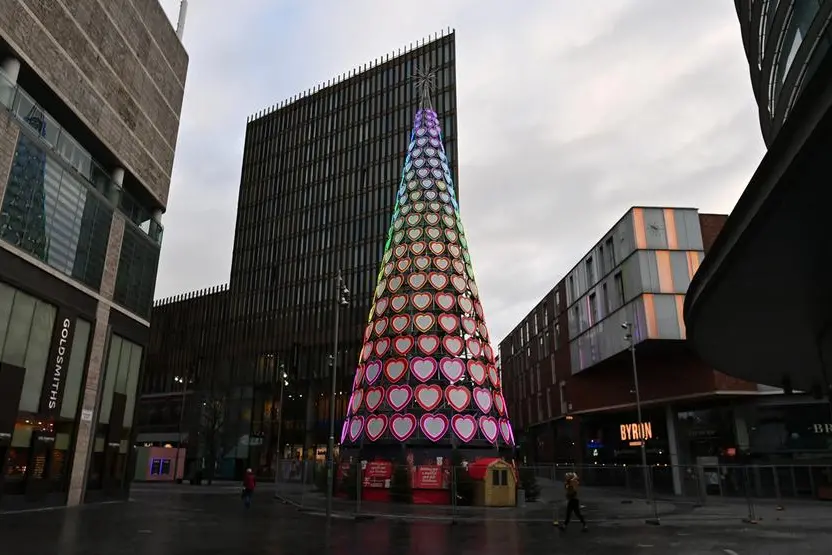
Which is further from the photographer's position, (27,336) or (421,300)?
(421,300)

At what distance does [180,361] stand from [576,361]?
5934cm

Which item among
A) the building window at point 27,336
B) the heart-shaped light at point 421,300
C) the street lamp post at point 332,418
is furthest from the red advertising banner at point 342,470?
the building window at point 27,336

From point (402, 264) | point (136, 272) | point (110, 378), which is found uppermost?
point (402, 264)

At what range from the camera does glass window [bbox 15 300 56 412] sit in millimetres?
21609

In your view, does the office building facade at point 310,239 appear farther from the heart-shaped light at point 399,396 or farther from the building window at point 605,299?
the heart-shaped light at point 399,396

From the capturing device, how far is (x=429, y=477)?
26281 millimetres

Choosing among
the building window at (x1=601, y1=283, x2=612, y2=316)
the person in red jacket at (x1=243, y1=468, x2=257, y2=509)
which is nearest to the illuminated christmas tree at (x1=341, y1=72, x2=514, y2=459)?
the person in red jacket at (x1=243, y1=468, x2=257, y2=509)

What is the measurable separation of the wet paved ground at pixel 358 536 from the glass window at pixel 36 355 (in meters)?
4.05

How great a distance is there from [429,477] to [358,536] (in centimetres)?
1090

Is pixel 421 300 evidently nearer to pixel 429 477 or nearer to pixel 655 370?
pixel 429 477

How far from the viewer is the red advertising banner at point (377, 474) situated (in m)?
27.1

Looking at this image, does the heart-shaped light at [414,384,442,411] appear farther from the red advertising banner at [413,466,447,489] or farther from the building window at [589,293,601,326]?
the building window at [589,293,601,326]

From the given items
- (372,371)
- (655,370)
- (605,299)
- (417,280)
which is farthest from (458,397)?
(605,299)

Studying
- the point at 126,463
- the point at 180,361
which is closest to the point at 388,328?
the point at 126,463
